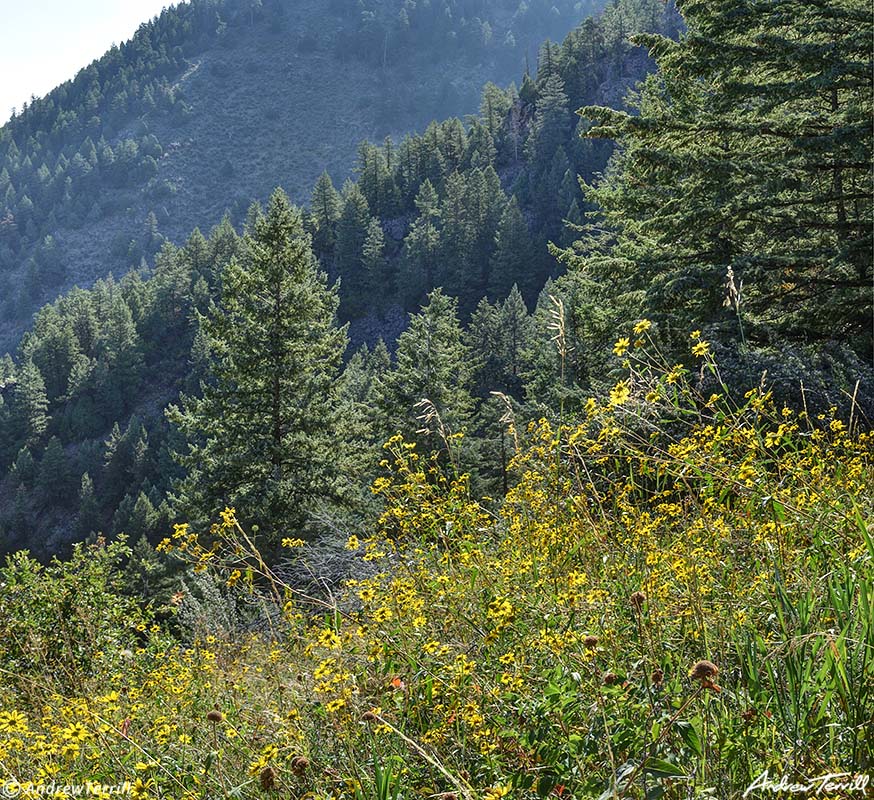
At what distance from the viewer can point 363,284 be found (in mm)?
86438

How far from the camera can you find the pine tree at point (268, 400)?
16.8m

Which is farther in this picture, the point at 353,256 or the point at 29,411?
the point at 353,256

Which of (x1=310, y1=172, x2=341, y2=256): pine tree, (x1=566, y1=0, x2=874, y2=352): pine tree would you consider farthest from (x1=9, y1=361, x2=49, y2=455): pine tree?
(x1=566, y1=0, x2=874, y2=352): pine tree

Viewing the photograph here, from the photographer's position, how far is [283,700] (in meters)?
3.23

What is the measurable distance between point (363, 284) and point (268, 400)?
7040cm

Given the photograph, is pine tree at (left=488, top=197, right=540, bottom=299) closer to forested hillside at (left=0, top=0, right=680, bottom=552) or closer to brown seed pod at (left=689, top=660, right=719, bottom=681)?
forested hillside at (left=0, top=0, right=680, bottom=552)

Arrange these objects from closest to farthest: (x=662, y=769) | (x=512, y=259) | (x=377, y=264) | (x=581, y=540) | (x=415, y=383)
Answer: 1. (x=662, y=769)
2. (x=581, y=540)
3. (x=415, y=383)
4. (x=512, y=259)
5. (x=377, y=264)

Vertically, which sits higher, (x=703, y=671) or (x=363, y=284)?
(x=703, y=671)

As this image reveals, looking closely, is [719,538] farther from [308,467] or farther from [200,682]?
[308,467]

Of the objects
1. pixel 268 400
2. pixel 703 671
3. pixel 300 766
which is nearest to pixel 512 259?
pixel 268 400

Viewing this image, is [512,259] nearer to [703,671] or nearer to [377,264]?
[377,264]

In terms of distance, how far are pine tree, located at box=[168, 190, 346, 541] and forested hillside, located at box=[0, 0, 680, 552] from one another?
38435 mm

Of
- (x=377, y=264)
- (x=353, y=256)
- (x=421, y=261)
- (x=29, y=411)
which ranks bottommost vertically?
(x=421, y=261)

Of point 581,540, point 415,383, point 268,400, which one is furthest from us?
point 415,383
